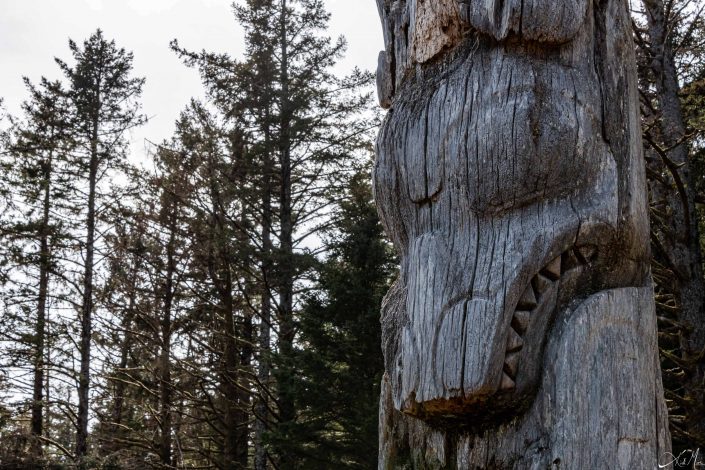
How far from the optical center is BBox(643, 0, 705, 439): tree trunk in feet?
30.6

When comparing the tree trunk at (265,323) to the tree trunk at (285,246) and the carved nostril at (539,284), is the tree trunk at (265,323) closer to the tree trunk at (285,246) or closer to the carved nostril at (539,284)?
the tree trunk at (285,246)

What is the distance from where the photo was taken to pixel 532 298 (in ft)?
9.45

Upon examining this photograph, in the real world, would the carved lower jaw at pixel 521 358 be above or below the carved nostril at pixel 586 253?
below

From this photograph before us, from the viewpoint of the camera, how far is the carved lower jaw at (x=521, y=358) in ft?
9.14

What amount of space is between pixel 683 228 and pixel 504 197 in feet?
26.7

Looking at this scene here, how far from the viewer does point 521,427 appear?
2838 mm

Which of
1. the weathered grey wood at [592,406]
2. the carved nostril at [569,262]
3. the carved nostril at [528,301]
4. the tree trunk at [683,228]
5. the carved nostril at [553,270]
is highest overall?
the tree trunk at [683,228]

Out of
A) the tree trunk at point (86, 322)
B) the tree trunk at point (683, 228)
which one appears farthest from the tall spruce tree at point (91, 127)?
the tree trunk at point (683, 228)

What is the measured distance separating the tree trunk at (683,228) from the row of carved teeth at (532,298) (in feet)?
20.9

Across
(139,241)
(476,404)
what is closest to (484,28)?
(476,404)

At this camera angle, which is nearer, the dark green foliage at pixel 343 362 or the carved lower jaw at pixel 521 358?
the carved lower jaw at pixel 521 358

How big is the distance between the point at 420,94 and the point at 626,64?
0.92 m

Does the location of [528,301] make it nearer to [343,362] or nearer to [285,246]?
[343,362]

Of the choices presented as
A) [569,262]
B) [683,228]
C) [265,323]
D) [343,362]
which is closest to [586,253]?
[569,262]
